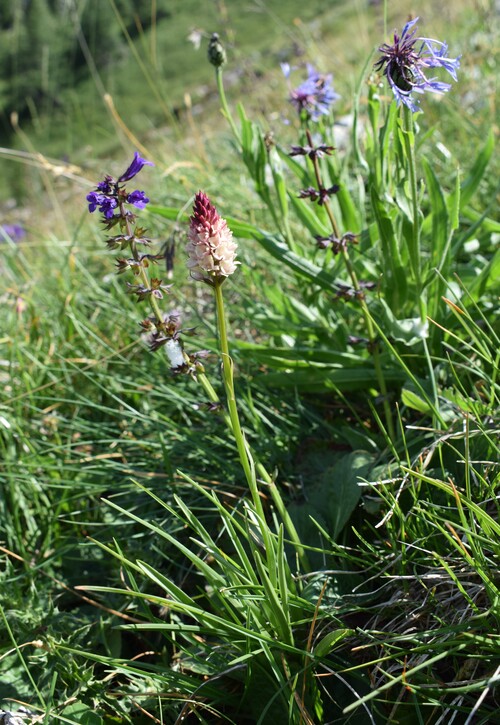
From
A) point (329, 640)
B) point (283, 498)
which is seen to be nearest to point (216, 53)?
point (283, 498)

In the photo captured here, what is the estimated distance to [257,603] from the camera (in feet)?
4.26

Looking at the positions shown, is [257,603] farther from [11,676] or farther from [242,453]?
[11,676]

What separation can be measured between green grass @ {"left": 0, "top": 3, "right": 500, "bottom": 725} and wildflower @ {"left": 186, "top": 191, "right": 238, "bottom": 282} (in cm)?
28

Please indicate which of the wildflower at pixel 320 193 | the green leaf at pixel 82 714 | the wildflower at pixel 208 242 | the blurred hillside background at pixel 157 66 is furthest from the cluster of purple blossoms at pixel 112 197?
the green leaf at pixel 82 714

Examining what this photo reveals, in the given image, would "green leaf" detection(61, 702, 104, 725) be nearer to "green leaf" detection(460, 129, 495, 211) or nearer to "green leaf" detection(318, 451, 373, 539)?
"green leaf" detection(318, 451, 373, 539)

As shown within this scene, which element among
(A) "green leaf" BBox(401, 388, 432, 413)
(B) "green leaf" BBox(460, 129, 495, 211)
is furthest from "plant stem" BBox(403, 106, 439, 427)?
(B) "green leaf" BBox(460, 129, 495, 211)

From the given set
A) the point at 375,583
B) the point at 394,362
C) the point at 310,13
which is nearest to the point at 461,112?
the point at 394,362

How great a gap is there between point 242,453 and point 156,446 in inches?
30.6


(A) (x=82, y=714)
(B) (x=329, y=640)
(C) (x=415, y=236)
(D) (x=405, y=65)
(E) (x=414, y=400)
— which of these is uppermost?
(D) (x=405, y=65)

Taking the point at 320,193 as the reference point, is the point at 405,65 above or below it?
above

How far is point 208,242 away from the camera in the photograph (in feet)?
3.42

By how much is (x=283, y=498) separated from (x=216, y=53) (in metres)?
1.17

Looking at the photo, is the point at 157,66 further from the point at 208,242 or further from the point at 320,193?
the point at 208,242

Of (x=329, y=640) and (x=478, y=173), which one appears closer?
(x=329, y=640)
